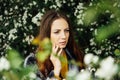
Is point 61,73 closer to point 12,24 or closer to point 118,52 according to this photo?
point 118,52

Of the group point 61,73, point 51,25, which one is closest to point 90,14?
point 61,73

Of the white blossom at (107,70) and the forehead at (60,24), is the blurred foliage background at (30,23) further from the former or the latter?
the white blossom at (107,70)

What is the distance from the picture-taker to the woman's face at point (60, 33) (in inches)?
105

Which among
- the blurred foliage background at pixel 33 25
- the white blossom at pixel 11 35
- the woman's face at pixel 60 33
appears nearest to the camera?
the woman's face at pixel 60 33

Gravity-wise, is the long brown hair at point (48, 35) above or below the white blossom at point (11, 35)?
below

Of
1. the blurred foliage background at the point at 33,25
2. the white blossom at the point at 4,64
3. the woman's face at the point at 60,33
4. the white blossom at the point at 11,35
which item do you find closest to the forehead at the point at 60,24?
the woman's face at the point at 60,33

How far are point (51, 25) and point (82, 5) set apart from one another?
15.4ft

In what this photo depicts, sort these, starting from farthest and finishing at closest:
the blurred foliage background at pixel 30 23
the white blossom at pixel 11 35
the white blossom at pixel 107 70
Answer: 1. the white blossom at pixel 11 35
2. the blurred foliage background at pixel 30 23
3. the white blossom at pixel 107 70

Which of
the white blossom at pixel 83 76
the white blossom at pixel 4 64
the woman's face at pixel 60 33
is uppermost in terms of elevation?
the woman's face at pixel 60 33

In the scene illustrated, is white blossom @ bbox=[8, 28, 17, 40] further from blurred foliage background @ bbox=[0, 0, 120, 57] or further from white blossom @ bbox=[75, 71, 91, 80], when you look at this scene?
white blossom @ bbox=[75, 71, 91, 80]

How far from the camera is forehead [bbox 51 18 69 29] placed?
294 centimetres

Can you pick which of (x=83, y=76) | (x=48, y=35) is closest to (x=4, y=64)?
(x=83, y=76)

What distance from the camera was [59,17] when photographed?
3154 mm

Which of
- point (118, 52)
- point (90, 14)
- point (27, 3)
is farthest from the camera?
point (27, 3)
